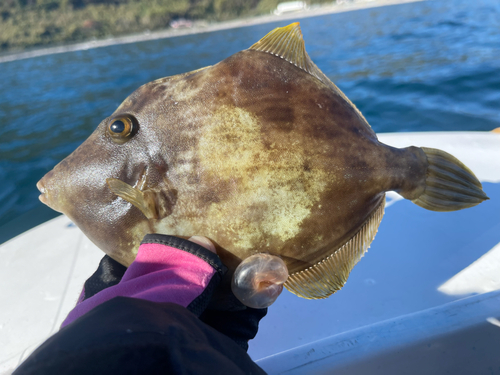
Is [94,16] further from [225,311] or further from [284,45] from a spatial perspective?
[225,311]

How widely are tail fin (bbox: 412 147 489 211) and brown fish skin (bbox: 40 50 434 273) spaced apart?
174mm

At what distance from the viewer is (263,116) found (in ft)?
3.83

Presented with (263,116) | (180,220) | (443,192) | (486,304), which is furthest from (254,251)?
(486,304)

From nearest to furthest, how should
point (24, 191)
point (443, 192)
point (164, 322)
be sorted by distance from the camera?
1. point (164, 322)
2. point (443, 192)
3. point (24, 191)

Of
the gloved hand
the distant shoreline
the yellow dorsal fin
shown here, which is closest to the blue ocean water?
the gloved hand

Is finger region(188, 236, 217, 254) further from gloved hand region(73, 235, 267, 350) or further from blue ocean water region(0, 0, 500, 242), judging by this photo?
blue ocean water region(0, 0, 500, 242)

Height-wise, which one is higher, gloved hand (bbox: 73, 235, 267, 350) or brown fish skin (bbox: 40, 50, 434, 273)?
brown fish skin (bbox: 40, 50, 434, 273)

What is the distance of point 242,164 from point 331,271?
1.97ft

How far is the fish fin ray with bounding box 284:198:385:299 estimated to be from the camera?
1329mm

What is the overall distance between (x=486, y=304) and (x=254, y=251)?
1.04 metres

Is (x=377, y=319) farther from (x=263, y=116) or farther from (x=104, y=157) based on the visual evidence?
(x=104, y=157)

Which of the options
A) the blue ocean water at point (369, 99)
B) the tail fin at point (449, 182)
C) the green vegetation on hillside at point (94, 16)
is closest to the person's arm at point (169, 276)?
the tail fin at point (449, 182)

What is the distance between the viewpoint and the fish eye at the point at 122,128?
3.93ft

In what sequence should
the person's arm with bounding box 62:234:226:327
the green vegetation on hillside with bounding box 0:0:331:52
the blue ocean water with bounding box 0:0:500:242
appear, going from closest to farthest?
the person's arm with bounding box 62:234:226:327
the blue ocean water with bounding box 0:0:500:242
the green vegetation on hillside with bounding box 0:0:331:52
